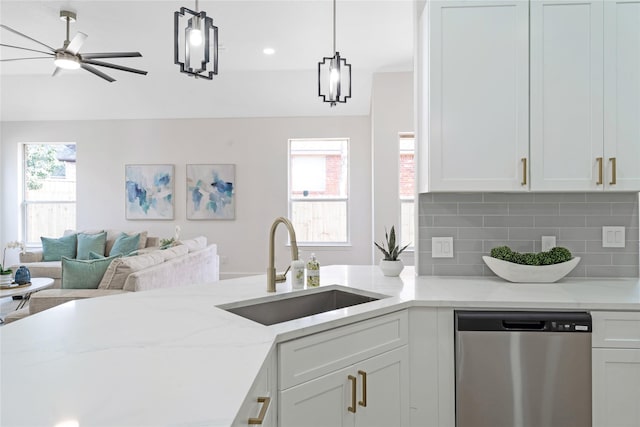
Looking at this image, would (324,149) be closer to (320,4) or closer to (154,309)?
(320,4)

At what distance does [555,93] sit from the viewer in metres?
1.78

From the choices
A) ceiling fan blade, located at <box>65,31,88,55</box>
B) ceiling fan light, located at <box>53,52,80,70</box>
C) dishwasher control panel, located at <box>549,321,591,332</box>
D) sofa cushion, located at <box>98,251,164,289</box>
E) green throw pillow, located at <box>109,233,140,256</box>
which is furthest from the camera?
green throw pillow, located at <box>109,233,140,256</box>

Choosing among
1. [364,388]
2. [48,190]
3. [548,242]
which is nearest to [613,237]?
[548,242]

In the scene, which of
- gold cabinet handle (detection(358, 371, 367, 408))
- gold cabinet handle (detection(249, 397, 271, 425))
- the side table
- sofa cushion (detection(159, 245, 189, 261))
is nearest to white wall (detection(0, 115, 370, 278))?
sofa cushion (detection(159, 245, 189, 261))

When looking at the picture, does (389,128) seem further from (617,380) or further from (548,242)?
(617,380)

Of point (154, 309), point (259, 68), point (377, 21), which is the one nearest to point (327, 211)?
point (259, 68)

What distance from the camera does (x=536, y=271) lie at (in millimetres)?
1851

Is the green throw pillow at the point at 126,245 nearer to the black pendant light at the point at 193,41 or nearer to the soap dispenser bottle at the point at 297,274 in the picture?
the black pendant light at the point at 193,41

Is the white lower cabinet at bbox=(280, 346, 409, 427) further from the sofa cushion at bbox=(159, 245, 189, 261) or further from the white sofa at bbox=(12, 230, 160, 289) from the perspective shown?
the white sofa at bbox=(12, 230, 160, 289)

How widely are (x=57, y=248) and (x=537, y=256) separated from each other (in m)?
6.25

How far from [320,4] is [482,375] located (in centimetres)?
333

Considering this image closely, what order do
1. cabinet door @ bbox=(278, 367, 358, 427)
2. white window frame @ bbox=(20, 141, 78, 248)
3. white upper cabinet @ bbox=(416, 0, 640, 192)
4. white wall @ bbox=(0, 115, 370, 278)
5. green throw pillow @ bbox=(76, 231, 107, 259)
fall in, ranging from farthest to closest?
white window frame @ bbox=(20, 141, 78, 248), white wall @ bbox=(0, 115, 370, 278), green throw pillow @ bbox=(76, 231, 107, 259), white upper cabinet @ bbox=(416, 0, 640, 192), cabinet door @ bbox=(278, 367, 358, 427)

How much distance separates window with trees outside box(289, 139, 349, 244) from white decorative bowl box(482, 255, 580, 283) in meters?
4.35

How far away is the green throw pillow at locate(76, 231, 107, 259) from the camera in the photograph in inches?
221
